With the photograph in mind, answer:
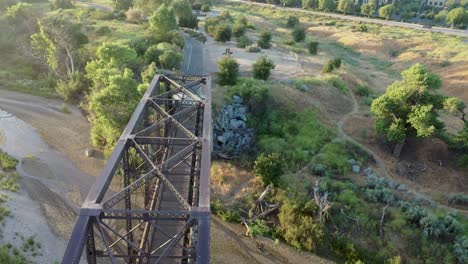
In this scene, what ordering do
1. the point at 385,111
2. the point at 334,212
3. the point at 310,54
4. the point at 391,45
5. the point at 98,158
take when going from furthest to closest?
the point at 391,45, the point at 310,54, the point at 98,158, the point at 385,111, the point at 334,212

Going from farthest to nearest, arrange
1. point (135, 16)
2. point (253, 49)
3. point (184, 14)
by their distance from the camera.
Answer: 1. point (135, 16)
2. point (184, 14)
3. point (253, 49)

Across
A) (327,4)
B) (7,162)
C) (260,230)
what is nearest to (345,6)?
(327,4)

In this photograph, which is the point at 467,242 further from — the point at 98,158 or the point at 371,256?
the point at 98,158

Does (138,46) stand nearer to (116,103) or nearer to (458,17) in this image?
(116,103)

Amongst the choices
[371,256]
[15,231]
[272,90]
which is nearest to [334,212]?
[371,256]

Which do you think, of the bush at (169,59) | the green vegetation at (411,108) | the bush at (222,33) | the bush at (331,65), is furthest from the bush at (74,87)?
the green vegetation at (411,108)

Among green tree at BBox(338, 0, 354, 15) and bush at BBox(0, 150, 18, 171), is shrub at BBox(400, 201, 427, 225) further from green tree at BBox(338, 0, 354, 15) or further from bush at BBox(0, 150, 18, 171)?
green tree at BBox(338, 0, 354, 15)

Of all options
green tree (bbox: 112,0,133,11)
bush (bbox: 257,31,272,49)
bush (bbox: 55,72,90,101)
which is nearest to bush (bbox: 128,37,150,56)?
bush (bbox: 55,72,90,101)
